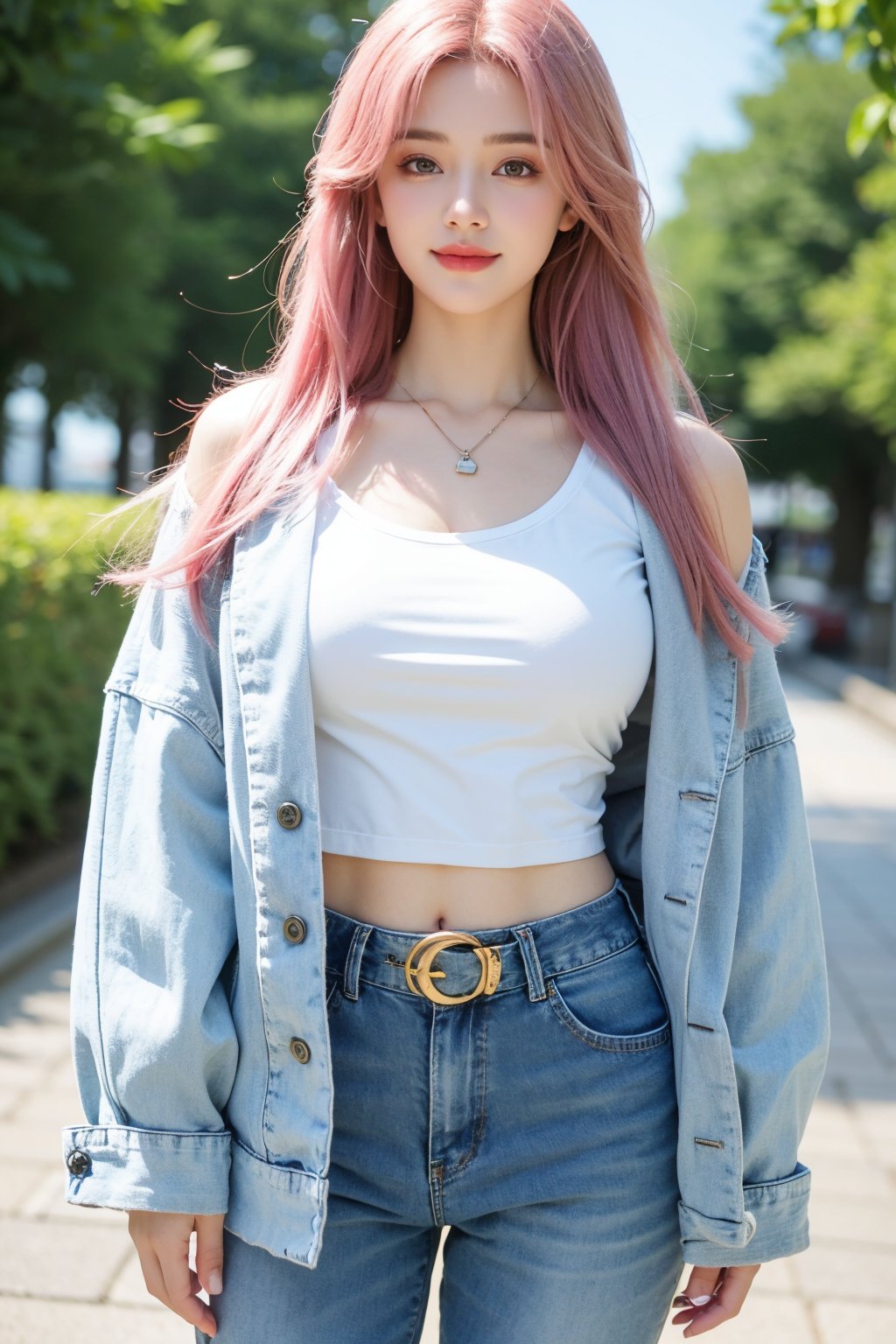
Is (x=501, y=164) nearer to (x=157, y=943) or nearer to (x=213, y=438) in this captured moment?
(x=213, y=438)

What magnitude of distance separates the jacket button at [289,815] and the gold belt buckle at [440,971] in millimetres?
206

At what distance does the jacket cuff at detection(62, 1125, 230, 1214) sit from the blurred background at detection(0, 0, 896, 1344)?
71 centimetres

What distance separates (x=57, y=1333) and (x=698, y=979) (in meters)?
2.01

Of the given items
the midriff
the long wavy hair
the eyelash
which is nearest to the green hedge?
the long wavy hair

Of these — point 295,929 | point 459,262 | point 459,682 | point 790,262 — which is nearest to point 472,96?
point 459,262

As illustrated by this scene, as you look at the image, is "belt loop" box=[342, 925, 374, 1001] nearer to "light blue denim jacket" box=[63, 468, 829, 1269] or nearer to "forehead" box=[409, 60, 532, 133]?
"light blue denim jacket" box=[63, 468, 829, 1269]

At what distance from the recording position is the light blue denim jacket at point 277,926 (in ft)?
5.45

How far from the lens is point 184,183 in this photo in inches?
983

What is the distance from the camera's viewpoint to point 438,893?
5.76ft

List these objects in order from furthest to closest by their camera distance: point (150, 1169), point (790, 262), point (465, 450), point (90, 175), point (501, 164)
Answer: point (790, 262), point (90, 175), point (465, 450), point (501, 164), point (150, 1169)

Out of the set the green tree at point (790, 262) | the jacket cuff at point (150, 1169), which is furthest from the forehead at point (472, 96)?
the green tree at point (790, 262)

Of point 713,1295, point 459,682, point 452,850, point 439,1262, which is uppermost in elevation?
point 459,682

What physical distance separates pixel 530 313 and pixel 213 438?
1.79 ft

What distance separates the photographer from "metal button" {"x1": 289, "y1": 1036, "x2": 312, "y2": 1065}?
167 centimetres
